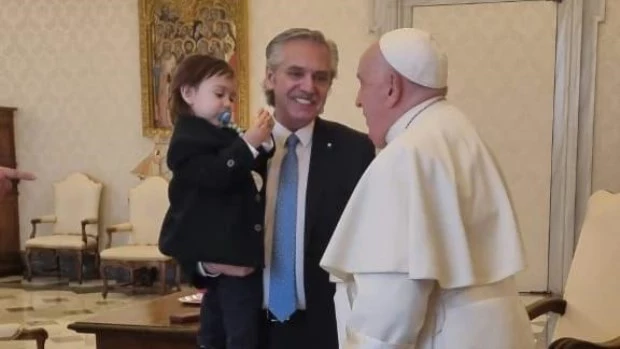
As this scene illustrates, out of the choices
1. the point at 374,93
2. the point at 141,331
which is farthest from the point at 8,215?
the point at 374,93

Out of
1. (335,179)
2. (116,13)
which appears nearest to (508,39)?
(116,13)

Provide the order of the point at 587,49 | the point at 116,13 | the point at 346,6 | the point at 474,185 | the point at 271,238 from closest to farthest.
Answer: the point at 474,185
the point at 271,238
the point at 587,49
the point at 346,6
the point at 116,13

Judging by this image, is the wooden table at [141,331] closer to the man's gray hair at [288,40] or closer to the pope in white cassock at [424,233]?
the man's gray hair at [288,40]

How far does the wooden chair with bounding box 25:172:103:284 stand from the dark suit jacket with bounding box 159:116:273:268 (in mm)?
5776

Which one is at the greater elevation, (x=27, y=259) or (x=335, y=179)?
(x=335, y=179)

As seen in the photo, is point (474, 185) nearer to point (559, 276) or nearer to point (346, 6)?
point (559, 276)

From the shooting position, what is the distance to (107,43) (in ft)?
25.6

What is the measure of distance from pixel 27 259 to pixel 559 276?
204 inches

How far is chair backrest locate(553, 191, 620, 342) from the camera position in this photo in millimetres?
2752

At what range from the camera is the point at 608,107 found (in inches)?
243

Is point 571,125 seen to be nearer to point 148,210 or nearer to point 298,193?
point 148,210

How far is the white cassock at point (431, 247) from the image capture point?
158 cm

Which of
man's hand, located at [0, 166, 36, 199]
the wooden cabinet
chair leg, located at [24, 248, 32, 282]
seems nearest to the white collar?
man's hand, located at [0, 166, 36, 199]

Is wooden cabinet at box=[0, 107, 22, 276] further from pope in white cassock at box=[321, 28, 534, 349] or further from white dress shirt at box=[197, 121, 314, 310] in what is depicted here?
pope in white cassock at box=[321, 28, 534, 349]
